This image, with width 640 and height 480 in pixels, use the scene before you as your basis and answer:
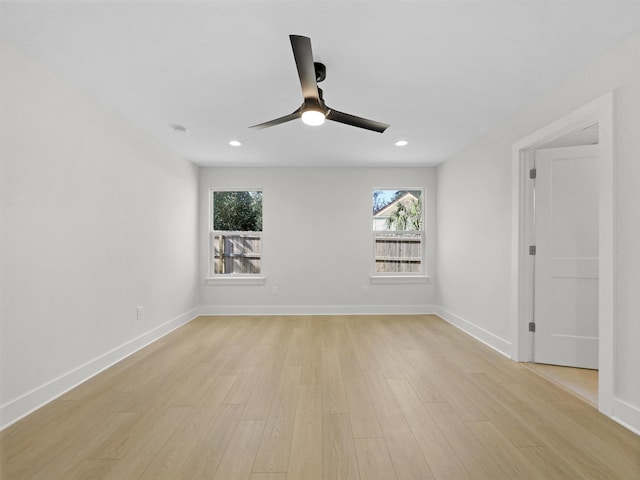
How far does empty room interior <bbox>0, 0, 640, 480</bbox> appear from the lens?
167 centimetres

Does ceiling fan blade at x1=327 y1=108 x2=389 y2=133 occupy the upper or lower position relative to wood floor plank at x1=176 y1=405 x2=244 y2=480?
upper

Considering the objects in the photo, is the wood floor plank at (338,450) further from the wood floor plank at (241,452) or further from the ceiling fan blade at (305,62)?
the ceiling fan blade at (305,62)

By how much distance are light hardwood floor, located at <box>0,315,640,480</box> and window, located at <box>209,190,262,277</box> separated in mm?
2103

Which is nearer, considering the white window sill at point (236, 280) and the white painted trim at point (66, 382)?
the white painted trim at point (66, 382)

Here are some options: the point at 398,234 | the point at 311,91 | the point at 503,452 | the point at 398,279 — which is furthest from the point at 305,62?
the point at 398,279

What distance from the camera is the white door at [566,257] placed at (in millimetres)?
2748

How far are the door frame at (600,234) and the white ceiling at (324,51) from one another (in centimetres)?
36

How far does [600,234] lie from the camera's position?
6.84ft

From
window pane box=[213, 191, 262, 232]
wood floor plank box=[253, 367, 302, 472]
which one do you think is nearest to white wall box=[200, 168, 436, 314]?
window pane box=[213, 191, 262, 232]

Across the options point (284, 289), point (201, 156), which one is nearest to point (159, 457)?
point (284, 289)

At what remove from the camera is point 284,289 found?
16.4ft

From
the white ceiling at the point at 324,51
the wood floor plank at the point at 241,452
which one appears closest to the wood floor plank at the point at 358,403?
the wood floor plank at the point at 241,452

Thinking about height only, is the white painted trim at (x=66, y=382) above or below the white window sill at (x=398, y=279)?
below

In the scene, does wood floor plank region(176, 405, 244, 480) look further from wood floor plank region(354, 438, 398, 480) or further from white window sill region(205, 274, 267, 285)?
white window sill region(205, 274, 267, 285)
